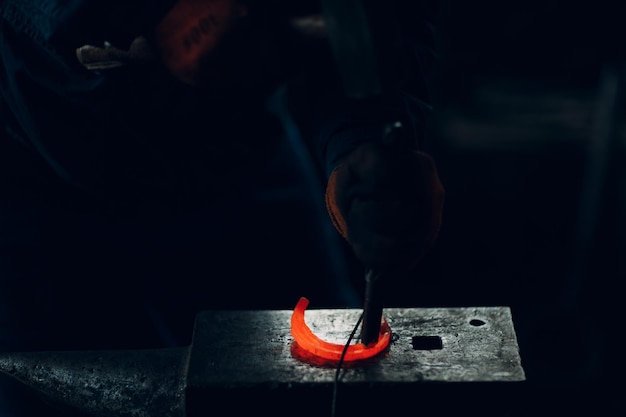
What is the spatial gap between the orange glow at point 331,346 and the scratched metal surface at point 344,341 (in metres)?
0.01

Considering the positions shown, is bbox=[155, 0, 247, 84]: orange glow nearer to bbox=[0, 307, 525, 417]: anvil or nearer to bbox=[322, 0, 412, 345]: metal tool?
bbox=[322, 0, 412, 345]: metal tool

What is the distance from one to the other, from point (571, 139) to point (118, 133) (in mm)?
2570

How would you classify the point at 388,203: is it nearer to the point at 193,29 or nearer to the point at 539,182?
the point at 193,29

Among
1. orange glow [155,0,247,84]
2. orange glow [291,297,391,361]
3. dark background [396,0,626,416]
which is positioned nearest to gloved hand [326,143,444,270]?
orange glow [291,297,391,361]

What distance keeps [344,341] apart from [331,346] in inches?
1.7

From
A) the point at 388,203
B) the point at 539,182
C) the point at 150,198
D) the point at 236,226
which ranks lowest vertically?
the point at 539,182

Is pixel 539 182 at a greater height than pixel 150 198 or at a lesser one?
lesser

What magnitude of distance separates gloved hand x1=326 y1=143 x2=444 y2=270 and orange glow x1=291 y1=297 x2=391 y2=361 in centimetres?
19

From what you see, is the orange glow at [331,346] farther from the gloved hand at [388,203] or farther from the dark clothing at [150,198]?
the dark clothing at [150,198]

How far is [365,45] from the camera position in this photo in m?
1.25

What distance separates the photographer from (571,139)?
3744mm

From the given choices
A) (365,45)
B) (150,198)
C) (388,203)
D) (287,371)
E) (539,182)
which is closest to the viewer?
(365,45)

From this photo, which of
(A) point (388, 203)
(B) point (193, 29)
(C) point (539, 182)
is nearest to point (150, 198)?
(B) point (193, 29)

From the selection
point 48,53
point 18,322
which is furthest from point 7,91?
point 18,322
